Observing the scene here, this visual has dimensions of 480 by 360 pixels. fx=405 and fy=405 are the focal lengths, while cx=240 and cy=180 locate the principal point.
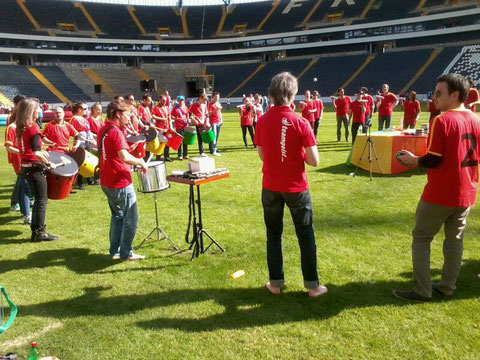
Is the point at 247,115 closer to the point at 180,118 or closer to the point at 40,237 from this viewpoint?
the point at 180,118

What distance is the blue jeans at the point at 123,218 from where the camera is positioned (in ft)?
15.0

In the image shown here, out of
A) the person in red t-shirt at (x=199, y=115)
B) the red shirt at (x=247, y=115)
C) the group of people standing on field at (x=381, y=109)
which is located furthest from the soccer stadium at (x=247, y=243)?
the red shirt at (x=247, y=115)

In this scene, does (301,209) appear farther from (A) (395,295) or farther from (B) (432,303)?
(B) (432,303)

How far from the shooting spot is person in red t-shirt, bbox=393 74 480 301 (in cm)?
332

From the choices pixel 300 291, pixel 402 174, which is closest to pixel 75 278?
pixel 300 291

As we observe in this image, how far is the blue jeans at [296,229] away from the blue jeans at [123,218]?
1.69 metres

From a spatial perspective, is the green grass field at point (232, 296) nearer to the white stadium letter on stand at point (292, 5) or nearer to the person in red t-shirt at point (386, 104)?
the person in red t-shirt at point (386, 104)

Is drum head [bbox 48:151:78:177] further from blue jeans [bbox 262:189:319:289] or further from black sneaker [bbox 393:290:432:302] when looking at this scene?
black sneaker [bbox 393:290:432:302]

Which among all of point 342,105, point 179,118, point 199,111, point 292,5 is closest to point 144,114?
point 179,118

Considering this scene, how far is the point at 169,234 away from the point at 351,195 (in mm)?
3609

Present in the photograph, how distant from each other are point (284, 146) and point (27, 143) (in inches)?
145

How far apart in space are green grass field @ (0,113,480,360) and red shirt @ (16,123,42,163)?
3.86 feet

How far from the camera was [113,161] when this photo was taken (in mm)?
4465

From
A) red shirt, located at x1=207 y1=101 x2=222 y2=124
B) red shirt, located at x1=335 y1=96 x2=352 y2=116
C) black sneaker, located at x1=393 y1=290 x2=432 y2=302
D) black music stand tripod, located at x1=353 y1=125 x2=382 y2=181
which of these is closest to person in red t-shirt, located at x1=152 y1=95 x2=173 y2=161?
red shirt, located at x1=207 y1=101 x2=222 y2=124
